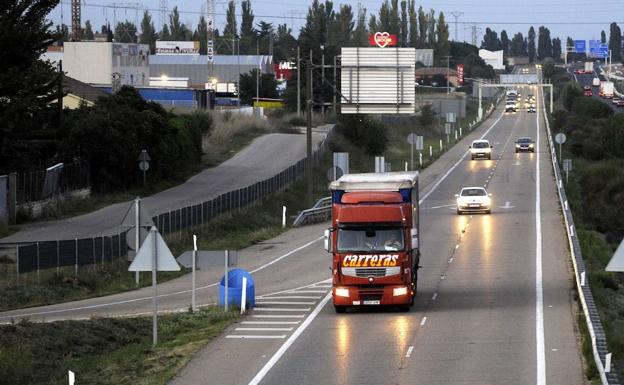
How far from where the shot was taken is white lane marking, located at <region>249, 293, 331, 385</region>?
2069cm

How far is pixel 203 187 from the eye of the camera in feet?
220

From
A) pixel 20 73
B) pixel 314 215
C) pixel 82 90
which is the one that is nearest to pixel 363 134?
pixel 82 90

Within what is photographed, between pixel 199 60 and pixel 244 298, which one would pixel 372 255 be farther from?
pixel 199 60

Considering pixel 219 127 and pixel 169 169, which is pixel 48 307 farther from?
pixel 219 127

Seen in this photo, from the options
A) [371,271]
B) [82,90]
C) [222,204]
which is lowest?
[222,204]

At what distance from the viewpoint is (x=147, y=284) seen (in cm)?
3719

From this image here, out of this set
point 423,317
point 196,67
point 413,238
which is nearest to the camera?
point 423,317

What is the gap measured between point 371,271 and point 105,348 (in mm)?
6219

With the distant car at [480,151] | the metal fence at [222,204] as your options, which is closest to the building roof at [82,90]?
the metal fence at [222,204]

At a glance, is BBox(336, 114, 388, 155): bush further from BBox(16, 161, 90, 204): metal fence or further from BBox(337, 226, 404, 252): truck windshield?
BBox(337, 226, 404, 252): truck windshield

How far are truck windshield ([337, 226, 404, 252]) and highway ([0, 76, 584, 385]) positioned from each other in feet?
4.95

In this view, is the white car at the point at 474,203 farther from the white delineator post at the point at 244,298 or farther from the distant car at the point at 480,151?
the distant car at the point at 480,151

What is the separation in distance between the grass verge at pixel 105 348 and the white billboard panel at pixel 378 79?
23.8 metres

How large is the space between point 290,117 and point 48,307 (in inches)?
2991
